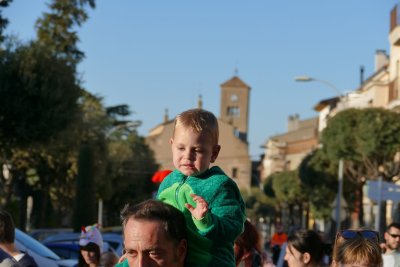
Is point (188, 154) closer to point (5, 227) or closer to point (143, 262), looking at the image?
point (143, 262)

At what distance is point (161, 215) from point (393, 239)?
699 centimetres

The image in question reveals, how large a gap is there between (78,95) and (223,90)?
5577 inches

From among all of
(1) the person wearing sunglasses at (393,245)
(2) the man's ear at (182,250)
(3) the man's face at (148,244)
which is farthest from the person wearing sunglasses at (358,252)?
(1) the person wearing sunglasses at (393,245)

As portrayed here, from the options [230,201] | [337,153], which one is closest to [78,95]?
[337,153]

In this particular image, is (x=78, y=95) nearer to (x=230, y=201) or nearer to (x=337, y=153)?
(x=337, y=153)

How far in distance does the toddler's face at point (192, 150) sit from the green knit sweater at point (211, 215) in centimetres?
4

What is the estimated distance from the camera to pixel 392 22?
57.4m

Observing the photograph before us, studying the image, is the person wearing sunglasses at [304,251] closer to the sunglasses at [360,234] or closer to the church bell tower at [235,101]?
the sunglasses at [360,234]

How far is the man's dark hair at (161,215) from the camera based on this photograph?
140 inches

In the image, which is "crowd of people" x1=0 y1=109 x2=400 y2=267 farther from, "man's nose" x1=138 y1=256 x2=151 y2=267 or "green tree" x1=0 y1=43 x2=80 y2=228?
"green tree" x1=0 y1=43 x2=80 y2=228

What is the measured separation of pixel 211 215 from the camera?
13.0 feet

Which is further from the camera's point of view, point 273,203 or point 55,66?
point 273,203

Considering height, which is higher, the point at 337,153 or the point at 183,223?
the point at 337,153

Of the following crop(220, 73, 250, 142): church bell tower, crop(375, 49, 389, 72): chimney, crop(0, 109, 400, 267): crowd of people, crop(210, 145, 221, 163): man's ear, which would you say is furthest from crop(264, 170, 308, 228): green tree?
crop(220, 73, 250, 142): church bell tower
